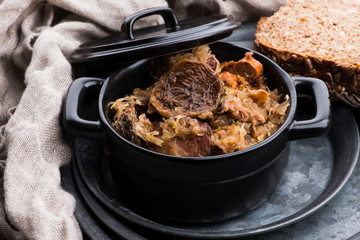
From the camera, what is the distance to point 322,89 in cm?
209

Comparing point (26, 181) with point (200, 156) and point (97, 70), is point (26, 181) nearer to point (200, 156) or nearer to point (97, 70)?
point (200, 156)

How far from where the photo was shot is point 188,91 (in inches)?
83.1

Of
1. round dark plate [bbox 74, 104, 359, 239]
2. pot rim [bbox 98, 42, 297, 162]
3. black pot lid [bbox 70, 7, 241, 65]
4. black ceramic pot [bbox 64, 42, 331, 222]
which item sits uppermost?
black pot lid [bbox 70, 7, 241, 65]

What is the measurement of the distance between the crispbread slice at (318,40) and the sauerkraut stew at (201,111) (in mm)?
521

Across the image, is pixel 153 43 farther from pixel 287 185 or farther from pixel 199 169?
pixel 287 185

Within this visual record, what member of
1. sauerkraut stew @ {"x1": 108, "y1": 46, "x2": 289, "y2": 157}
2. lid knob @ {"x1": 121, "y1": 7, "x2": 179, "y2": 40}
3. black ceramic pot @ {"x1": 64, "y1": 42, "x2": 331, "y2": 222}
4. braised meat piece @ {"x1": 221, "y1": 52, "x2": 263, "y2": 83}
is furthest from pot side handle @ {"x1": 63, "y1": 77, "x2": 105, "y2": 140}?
braised meat piece @ {"x1": 221, "y1": 52, "x2": 263, "y2": 83}

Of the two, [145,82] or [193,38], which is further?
[145,82]

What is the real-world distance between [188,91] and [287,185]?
29.6 inches

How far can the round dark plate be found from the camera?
187cm

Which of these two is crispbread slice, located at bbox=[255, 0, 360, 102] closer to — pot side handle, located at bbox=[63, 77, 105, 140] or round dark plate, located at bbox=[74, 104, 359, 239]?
round dark plate, located at bbox=[74, 104, 359, 239]

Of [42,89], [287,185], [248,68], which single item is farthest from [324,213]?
[42,89]

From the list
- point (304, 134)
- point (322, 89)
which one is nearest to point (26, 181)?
point (304, 134)

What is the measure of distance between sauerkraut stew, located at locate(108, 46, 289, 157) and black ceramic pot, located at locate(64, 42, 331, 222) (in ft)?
0.34

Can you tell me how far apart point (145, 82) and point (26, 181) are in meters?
0.89
